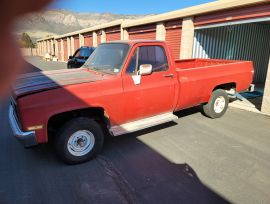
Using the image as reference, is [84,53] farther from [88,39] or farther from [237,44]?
[88,39]

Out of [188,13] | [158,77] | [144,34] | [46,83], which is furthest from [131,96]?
[144,34]

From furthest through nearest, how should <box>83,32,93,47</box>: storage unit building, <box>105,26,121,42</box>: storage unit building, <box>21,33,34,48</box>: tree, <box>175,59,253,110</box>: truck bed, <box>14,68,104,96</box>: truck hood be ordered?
1. <box>83,32,93,47</box>: storage unit building
2. <box>105,26,121,42</box>: storage unit building
3. <box>175,59,253,110</box>: truck bed
4. <box>14,68,104,96</box>: truck hood
5. <box>21,33,34,48</box>: tree

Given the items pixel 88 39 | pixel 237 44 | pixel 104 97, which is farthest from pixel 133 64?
pixel 88 39

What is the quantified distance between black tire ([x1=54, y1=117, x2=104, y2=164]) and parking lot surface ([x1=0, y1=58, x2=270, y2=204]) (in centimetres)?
14

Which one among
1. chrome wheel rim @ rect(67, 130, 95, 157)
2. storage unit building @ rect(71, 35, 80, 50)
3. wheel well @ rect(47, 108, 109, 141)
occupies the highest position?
storage unit building @ rect(71, 35, 80, 50)

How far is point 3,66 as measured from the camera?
0.65 metres

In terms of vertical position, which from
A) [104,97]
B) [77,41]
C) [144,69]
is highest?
[77,41]

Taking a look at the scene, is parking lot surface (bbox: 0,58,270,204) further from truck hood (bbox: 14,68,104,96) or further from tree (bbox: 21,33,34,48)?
tree (bbox: 21,33,34,48)

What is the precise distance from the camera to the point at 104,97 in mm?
4168

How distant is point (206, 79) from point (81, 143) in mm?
3389

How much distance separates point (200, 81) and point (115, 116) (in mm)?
2427

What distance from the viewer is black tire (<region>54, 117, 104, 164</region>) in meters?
3.86

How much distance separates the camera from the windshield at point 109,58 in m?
4.63

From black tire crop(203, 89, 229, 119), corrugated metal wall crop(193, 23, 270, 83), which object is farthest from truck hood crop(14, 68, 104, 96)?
corrugated metal wall crop(193, 23, 270, 83)
